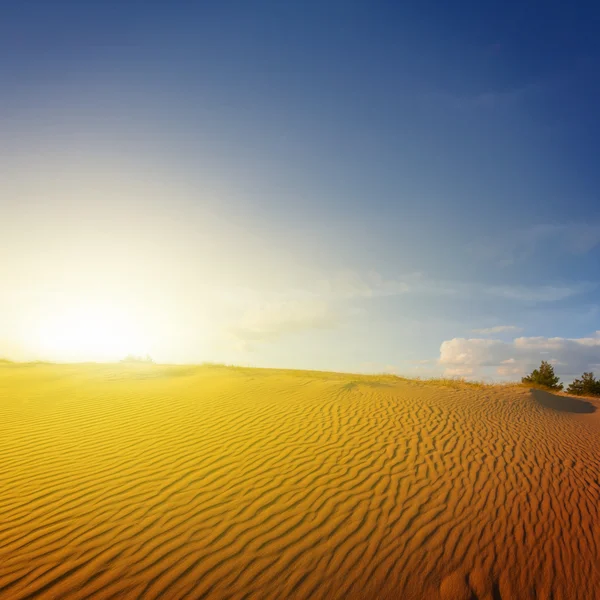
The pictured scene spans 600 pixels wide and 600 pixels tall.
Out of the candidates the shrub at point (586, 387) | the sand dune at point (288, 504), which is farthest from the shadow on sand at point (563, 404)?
the shrub at point (586, 387)

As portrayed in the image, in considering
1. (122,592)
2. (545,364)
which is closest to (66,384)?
(122,592)

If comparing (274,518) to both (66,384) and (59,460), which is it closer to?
(59,460)

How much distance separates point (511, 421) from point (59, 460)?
13442 mm

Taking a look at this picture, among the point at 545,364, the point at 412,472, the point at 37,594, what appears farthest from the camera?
the point at 545,364

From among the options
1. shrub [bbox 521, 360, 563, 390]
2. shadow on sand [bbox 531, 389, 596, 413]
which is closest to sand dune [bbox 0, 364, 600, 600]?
shadow on sand [bbox 531, 389, 596, 413]

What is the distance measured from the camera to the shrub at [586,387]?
2858 centimetres

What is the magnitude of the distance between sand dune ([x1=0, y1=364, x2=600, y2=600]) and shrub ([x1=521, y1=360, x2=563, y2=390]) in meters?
20.8

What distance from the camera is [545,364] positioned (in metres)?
28.9

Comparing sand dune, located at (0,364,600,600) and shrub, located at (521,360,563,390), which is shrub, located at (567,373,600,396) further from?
sand dune, located at (0,364,600,600)

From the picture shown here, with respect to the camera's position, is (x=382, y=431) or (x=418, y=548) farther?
(x=382, y=431)

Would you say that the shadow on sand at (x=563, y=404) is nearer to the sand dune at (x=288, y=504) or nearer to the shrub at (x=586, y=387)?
the sand dune at (x=288, y=504)

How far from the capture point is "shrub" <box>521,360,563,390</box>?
27844mm

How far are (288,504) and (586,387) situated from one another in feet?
116

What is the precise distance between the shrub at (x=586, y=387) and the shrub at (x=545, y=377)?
250cm
